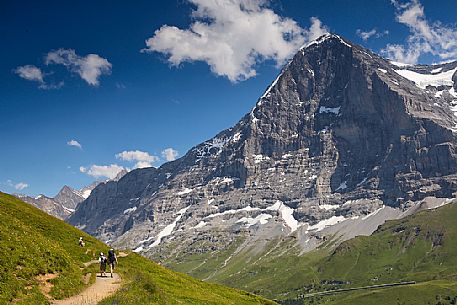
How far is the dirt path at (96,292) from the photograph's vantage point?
3145 centimetres

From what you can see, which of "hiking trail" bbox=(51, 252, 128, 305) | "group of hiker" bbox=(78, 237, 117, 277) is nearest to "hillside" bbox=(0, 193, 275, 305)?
"hiking trail" bbox=(51, 252, 128, 305)

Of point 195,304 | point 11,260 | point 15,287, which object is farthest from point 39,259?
point 195,304

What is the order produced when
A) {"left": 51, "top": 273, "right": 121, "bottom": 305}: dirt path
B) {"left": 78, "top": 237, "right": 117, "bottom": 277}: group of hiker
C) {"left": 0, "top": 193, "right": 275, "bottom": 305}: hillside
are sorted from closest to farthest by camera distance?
1. {"left": 0, "top": 193, "right": 275, "bottom": 305}: hillside
2. {"left": 51, "top": 273, "right": 121, "bottom": 305}: dirt path
3. {"left": 78, "top": 237, "right": 117, "bottom": 277}: group of hiker

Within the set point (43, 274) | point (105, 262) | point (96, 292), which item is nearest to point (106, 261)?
point (105, 262)

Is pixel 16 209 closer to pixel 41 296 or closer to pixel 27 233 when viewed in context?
pixel 27 233

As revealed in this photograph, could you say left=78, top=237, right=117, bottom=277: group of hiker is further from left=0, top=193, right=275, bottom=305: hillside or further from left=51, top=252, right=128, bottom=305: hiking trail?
left=0, top=193, right=275, bottom=305: hillside

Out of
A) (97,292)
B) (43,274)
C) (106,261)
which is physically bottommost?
(97,292)

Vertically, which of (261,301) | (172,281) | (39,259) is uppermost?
(39,259)

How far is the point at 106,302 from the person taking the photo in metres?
30.5

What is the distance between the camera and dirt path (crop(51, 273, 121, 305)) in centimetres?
3145

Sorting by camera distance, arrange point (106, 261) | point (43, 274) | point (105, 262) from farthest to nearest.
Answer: point (106, 261)
point (105, 262)
point (43, 274)

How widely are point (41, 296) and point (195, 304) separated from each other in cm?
1706

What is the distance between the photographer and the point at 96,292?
1399 inches

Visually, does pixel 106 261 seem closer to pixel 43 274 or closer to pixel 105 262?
pixel 105 262
